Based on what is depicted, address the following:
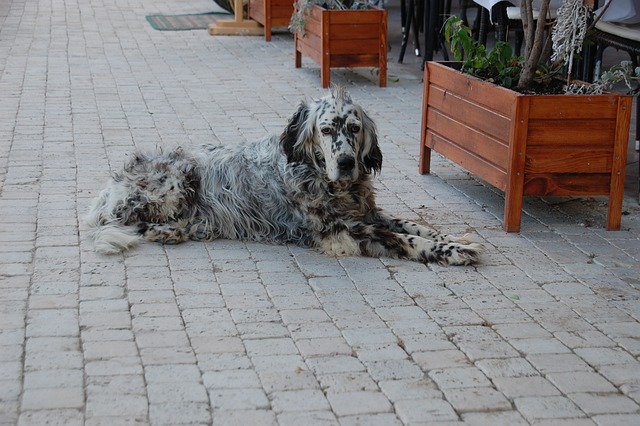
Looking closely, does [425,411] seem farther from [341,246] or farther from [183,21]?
[183,21]

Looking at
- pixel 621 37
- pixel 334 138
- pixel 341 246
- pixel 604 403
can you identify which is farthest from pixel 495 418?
pixel 621 37

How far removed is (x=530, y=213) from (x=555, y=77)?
0.86 m

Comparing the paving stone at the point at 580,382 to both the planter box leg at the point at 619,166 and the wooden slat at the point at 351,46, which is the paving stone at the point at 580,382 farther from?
the wooden slat at the point at 351,46

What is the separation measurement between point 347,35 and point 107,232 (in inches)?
175

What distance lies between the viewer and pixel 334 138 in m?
4.61

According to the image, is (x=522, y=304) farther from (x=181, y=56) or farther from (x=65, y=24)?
(x=65, y=24)

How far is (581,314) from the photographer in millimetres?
3918

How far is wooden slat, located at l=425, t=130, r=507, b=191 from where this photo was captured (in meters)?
5.07

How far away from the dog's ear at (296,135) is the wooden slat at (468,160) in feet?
3.63

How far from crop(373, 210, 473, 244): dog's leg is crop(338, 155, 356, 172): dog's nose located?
406 millimetres

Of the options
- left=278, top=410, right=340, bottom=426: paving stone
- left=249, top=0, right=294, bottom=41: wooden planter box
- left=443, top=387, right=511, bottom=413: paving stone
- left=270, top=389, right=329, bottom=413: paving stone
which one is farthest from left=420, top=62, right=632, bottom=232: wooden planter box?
left=249, top=0, right=294, bottom=41: wooden planter box

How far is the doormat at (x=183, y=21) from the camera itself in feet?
39.6

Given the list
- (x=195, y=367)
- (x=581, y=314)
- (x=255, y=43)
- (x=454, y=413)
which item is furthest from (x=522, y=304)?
(x=255, y=43)

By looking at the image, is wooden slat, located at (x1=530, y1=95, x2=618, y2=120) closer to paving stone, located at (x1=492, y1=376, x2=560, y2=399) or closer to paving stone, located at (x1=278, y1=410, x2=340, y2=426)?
paving stone, located at (x1=492, y1=376, x2=560, y2=399)
